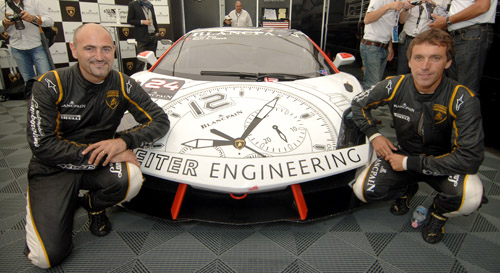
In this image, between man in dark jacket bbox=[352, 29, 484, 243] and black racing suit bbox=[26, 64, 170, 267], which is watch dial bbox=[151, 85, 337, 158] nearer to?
black racing suit bbox=[26, 64, 170, 267]

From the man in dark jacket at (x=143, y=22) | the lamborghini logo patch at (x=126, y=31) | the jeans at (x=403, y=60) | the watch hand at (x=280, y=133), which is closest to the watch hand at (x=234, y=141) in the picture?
the watch hand at (x=280, y=133)

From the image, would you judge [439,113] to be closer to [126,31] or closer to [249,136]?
[249,136]

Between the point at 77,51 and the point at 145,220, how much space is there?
86cm

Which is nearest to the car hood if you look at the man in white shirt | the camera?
the camera

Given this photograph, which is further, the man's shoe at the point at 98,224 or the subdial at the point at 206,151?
the man's shoe at the point at 98,224

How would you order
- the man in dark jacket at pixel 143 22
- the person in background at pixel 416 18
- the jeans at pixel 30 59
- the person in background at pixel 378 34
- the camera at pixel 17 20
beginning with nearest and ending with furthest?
the person in background at pixel 416 18 → the person in background at pixel 378 34 → the camera at pixel 17 20 → the jeans at pixel 30 59 → the man in dark jacket at pixel 143 22

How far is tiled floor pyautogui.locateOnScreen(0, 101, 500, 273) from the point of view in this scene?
4.01 ft

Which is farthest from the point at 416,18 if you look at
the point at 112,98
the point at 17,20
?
the point at 17,20

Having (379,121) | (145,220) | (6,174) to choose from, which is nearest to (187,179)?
(145,220)

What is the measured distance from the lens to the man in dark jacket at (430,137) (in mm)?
1274

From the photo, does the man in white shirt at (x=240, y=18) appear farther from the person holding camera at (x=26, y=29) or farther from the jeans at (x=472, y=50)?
the jeans at (x=472, y=50)

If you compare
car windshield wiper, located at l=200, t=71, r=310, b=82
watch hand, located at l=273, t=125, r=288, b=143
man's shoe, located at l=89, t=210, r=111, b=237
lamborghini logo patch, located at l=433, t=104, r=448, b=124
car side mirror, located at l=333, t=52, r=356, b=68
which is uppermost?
car side mirror, located at l=333, t=52, r=356, b=68

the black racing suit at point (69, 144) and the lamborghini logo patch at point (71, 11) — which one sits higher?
the lamborghini logo patch at point (71, 11)

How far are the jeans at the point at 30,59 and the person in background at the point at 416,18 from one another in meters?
3.64
